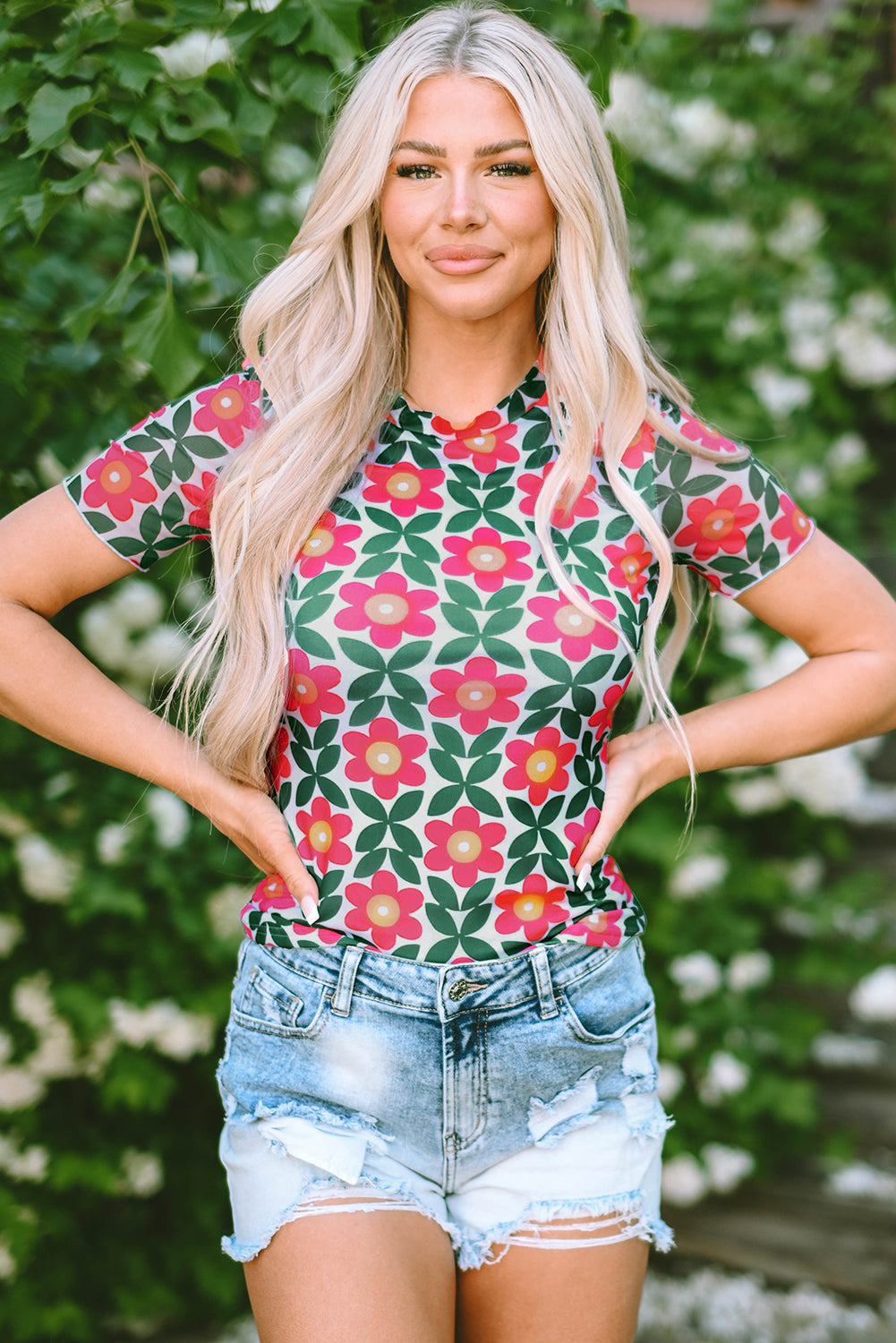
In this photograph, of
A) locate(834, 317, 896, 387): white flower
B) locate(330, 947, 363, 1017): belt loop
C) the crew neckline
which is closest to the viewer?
locate(330, 947, 363, 1017): belt loop

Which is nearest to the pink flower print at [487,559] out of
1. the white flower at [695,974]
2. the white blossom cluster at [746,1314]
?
the white flower at [695,974]

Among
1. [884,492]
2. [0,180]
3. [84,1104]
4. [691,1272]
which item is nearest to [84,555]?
[0,180]

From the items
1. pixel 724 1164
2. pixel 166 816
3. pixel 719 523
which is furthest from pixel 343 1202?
pixel 724 1164

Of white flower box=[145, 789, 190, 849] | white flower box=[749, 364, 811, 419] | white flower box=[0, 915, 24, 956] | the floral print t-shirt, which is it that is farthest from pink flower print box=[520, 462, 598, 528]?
white flower box=[749, 364, 811, 419]

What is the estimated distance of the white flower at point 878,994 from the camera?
3.29 m

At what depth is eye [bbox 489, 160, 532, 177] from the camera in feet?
5.10

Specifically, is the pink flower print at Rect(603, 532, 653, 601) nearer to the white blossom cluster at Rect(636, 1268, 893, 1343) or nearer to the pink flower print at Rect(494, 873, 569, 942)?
the pink flower print at Rect(494, 873, 569, 942)

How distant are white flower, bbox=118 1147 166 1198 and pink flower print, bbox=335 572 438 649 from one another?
70.3 inches

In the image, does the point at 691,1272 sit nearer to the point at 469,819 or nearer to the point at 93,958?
the point at 93,958

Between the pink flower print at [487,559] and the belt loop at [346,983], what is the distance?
46 cm

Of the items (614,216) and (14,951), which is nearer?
(614,216)

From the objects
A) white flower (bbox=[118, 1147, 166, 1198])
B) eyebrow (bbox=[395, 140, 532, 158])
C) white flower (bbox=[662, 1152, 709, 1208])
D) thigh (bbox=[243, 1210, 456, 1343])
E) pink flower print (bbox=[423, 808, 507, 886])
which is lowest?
white flower (bbox=[662, 1152, 709, 1208])

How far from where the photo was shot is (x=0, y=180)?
Answer: 66.5 inches

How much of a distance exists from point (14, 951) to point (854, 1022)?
2.37 metres
